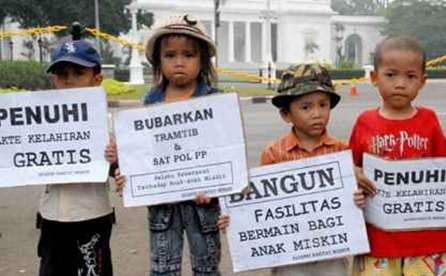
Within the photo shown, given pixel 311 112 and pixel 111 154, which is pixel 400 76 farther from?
pixel 111 154

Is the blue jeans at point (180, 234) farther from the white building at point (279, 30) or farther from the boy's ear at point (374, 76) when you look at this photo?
the white building at point (279, 30)

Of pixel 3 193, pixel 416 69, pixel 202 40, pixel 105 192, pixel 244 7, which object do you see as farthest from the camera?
pixel 244 7

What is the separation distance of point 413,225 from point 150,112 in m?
1.30

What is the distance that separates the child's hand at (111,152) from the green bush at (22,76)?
20.6m

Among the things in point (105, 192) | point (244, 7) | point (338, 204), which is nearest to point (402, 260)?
point (338, 204)

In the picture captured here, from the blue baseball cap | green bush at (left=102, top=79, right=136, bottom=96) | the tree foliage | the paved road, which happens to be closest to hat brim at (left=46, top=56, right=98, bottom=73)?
the blue baseball cap

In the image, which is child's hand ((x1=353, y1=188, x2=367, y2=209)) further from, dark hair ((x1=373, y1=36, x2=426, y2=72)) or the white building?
the white building

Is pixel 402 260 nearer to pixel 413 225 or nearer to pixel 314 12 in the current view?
pixel 413 225

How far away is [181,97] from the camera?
3.42 meters

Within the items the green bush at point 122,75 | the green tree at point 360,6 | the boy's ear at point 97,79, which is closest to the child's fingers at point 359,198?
the boy's ear at point 97,79

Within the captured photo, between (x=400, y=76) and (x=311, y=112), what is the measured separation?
1.37ft

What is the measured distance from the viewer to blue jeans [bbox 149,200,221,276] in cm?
338

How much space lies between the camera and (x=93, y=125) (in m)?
3.54

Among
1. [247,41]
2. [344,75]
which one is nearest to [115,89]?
[344,75]
